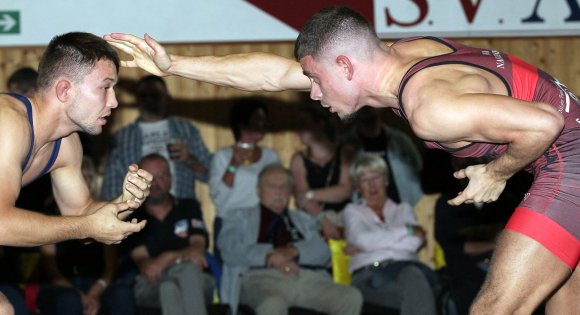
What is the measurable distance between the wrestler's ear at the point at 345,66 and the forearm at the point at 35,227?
1476mm

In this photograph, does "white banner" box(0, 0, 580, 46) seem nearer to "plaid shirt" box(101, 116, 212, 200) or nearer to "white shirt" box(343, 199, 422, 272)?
"plaid shirt" box(101, 116, 212, 200)

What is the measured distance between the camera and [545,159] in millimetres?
4559

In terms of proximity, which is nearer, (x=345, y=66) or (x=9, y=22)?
(x=345, y=66)

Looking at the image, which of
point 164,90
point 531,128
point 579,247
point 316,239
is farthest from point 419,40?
point 164,90

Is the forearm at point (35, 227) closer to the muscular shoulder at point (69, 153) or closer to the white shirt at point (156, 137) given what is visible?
the muscular shoulder at point (69, 153)

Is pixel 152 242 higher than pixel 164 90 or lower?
lower

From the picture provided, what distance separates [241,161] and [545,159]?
12.4 ft

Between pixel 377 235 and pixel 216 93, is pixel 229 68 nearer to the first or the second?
pixel 377 235

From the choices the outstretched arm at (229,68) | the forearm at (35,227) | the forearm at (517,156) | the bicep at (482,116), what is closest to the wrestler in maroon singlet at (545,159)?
the forearm at (517,156)

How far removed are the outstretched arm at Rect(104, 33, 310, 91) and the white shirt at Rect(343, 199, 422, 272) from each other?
244 cm

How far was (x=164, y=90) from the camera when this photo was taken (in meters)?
8.01

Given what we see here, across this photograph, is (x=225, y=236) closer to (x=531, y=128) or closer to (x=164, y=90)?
(x=164, y=90)

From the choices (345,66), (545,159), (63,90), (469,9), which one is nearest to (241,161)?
(469,9)

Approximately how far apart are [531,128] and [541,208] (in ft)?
1.59
